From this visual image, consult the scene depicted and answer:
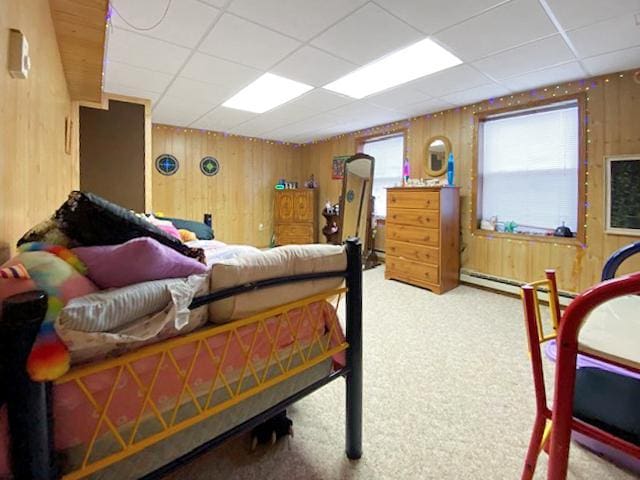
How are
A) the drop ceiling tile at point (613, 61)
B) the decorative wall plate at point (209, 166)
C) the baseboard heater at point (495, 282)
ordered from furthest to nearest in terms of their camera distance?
the decorative wall plate at point (209, 166) < the baseboard heater at point (495, 282) < the drop ceiling tile at point (613, 61)

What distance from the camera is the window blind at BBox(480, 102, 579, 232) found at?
324 centimetres

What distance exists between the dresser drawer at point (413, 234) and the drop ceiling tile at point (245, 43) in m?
2.41

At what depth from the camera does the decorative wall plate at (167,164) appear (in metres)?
5.29

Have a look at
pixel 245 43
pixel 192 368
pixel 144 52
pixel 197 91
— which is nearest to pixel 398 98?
pixel 245 43

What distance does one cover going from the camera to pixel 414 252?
13.0 ft

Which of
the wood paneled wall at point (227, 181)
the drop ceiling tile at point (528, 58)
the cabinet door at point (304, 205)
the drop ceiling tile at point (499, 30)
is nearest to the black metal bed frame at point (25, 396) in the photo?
the drop ceiling tile at point (499, 30)

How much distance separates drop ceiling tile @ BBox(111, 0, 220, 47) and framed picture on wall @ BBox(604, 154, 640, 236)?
3.50m

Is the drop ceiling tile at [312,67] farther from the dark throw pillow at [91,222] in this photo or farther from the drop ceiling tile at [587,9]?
the dark throw pillow at [91,222]

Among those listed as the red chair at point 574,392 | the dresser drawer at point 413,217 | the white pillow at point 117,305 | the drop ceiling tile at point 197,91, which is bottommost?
the red chair at point 574,392

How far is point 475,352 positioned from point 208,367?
2.01m

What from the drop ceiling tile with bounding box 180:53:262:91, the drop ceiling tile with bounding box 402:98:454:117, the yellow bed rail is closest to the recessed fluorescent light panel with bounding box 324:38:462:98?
the drop ceiling tile with bounding box 402:98:454:117

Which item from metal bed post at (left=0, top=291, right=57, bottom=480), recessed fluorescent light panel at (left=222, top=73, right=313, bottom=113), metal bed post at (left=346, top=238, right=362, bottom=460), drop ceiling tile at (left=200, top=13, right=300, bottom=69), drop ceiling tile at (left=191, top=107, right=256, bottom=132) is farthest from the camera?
drop ceiling tile at (left=191, top=107, right=256, bottom=132)

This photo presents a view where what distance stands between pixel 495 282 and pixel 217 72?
3741 mm

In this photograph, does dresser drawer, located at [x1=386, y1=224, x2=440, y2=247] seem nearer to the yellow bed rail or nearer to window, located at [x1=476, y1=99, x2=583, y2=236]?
window, located at [x1=476, y1=99, x2=583, y2=236]
